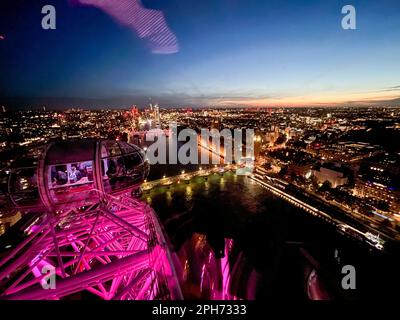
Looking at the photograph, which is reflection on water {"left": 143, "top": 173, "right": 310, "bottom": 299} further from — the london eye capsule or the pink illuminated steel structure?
the london eye capsule

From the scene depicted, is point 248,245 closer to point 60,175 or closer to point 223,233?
point 223,233

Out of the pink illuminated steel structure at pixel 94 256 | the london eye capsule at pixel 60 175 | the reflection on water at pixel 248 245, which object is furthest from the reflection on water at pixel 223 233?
the london eye capsule at pixel 60 175

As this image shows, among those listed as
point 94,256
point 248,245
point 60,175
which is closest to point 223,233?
point 248,245

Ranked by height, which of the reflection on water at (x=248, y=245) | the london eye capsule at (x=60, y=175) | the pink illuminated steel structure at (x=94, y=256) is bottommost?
the reflection on water at (x=248, y=245)

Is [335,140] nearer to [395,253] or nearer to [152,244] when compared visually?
[395,253]

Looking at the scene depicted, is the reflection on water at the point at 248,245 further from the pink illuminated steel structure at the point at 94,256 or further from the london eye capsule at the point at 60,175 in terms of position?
the london eye capsule at the point at 60,175

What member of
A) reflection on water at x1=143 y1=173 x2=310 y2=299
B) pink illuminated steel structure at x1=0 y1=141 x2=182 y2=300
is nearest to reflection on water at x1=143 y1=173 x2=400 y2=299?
reflection on water at x1=143 y1=173 x2=310 y2=299

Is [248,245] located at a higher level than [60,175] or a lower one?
lower

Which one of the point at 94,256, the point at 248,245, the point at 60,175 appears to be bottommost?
the point at 248,245
